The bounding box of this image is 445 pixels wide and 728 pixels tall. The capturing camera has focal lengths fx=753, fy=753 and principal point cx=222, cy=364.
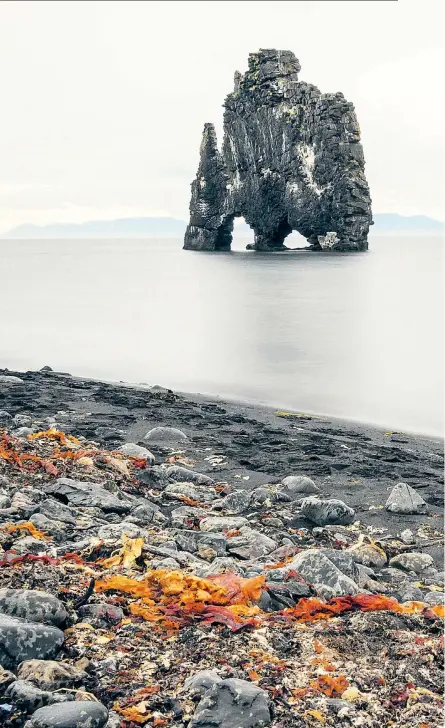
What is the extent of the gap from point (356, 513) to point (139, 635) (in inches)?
136

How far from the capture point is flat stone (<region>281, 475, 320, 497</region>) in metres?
6.97

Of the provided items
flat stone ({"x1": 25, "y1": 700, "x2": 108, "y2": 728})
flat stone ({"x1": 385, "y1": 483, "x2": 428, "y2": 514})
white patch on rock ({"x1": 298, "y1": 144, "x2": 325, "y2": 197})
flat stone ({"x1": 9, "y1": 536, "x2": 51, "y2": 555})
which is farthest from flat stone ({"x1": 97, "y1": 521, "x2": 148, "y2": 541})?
white patch on rock ({"x1": 298, "y1": 144, "x2": 325, "y2": 197})

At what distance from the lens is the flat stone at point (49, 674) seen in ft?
9.65

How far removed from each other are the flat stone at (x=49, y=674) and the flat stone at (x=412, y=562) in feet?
9.10

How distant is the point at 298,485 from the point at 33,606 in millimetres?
3989

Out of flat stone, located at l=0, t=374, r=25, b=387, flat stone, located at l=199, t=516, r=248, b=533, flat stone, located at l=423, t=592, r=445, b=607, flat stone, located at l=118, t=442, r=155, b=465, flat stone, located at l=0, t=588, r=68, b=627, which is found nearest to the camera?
flat stone, located at l=0, t=588, r=68, b=627

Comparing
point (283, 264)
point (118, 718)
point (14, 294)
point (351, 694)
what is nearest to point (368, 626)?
point (351, 694)

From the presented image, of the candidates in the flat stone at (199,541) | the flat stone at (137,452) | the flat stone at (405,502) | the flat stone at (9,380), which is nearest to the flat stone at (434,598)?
the flat stone at (199,541)

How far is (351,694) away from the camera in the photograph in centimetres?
311

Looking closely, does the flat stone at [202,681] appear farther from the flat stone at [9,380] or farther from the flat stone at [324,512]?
the flat stone at [9,380]

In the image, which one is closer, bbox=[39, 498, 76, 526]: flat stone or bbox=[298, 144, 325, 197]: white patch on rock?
bbox=[39, 498, 76, 526]: flat stone

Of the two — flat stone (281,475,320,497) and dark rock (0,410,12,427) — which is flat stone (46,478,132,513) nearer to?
flat stone (281,475,320,497)

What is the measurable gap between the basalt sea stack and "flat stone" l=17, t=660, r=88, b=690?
65.6 metres

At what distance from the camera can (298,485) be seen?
23.1 feet
